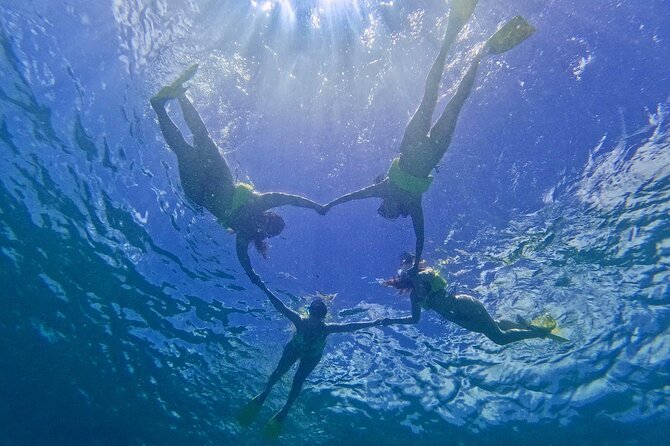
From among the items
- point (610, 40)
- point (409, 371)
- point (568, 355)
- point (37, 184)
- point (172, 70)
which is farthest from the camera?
point (409, 371)

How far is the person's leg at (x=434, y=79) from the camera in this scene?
5.48m

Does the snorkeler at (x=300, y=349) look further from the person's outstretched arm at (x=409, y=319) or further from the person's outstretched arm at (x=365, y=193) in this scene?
the person's outstretched arm at (x=365, y=193)

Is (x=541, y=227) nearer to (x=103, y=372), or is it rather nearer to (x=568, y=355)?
(x=568, y=355)

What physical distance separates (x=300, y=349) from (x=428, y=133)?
20.9 feet

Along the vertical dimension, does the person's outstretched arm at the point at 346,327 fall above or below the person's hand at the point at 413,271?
below

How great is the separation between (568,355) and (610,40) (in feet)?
36.4

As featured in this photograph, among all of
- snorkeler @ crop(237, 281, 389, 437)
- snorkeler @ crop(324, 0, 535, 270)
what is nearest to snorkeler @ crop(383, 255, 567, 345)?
snorkeler @ crop(324, 0, 535, 270)

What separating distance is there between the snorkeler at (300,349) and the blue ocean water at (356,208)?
201cm

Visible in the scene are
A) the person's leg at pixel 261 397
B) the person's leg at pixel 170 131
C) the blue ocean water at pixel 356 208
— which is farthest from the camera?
the person's leg at pixel 261 397

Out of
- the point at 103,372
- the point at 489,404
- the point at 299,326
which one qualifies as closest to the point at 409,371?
the point at 489,404

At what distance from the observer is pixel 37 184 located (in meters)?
12.6

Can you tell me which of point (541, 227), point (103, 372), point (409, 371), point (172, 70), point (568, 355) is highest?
point (568, 355)

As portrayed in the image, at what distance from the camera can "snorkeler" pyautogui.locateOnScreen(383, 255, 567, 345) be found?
28.1 feet

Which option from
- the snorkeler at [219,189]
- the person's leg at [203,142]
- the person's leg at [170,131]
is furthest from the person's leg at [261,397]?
the person's leg at [170,131]
